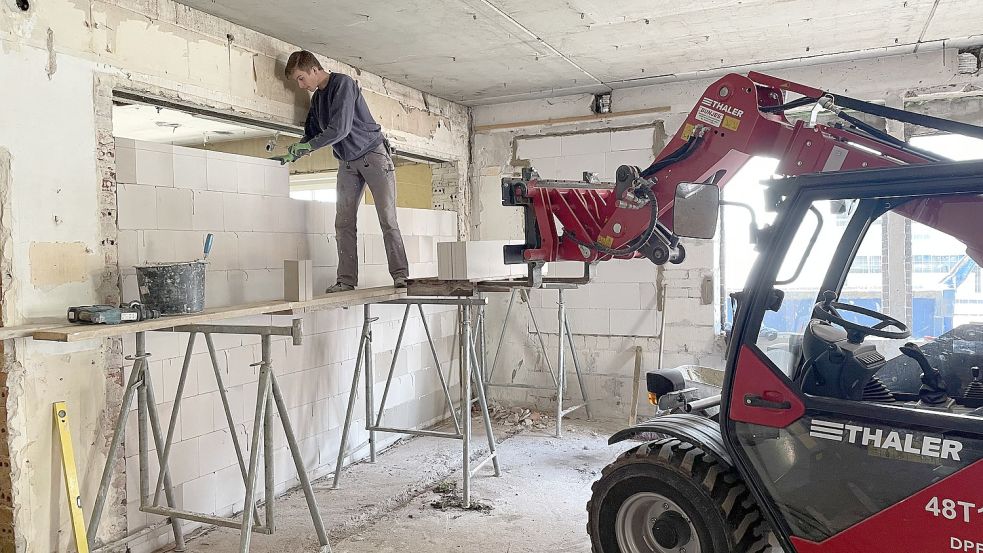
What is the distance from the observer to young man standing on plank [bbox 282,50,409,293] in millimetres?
4168

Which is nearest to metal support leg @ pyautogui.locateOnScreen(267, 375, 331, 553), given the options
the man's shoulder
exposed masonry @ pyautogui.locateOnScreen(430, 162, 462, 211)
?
the man's shoulder

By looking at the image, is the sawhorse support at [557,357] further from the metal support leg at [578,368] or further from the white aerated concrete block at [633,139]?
the white aerated concrete block at [633,139]

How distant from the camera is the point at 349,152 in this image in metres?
4.35

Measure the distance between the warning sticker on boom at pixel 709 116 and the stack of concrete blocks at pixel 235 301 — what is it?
2645mm

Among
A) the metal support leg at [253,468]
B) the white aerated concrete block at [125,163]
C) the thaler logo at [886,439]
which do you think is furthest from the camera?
the white aerated concrete block at [125,163]

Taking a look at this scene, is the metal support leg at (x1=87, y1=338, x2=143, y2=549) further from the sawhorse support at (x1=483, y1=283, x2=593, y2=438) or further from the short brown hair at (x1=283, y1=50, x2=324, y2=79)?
the sawhorse support at (x1=483, y1=283, x2=593, y2=438)

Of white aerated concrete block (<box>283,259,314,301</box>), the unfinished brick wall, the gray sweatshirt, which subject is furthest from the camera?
the gray sweatshirt

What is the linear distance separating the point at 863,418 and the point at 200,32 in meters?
3.67

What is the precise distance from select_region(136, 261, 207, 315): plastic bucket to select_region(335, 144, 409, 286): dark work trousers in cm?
129

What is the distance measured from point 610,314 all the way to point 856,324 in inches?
155

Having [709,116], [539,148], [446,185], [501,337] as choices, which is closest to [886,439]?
[709,116]

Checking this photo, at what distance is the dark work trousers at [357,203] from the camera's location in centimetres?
441

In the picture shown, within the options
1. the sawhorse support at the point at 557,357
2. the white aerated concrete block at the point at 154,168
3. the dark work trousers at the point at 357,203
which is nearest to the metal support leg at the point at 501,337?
the sawhorse support at the point at 557,357

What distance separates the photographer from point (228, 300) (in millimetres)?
4012
